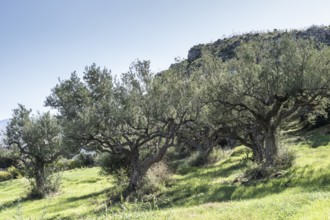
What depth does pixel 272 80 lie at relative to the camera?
2780 centimetres

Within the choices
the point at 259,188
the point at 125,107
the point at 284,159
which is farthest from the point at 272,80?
the point at 125,107

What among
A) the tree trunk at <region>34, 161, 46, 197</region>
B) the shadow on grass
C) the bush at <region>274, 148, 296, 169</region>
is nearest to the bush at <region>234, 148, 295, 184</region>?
the bush at <region>274, 148, 296, 169</region>

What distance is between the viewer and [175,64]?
32.2 metres

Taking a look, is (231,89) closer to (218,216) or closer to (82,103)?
(82,103)

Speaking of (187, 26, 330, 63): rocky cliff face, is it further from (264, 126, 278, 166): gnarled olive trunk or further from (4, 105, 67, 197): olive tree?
(264, 126, 278, 166): gnarled olive trunk

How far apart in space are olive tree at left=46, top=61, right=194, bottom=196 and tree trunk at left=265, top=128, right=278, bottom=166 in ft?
22.2

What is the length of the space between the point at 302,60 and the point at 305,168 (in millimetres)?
8037

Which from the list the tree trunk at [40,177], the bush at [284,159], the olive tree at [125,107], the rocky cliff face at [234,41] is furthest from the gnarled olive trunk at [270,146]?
the rocky cliff face at [234,41]

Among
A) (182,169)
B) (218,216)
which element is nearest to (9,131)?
(182,169)

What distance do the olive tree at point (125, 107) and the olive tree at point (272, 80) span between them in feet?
11.1

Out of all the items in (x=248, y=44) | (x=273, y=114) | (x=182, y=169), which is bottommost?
(x=182, y=169)

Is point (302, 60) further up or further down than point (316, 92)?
further up

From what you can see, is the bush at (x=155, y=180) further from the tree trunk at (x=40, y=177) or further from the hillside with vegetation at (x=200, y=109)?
the tree trunk at (x=40, y=177)

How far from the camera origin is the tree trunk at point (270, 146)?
28167 mm
